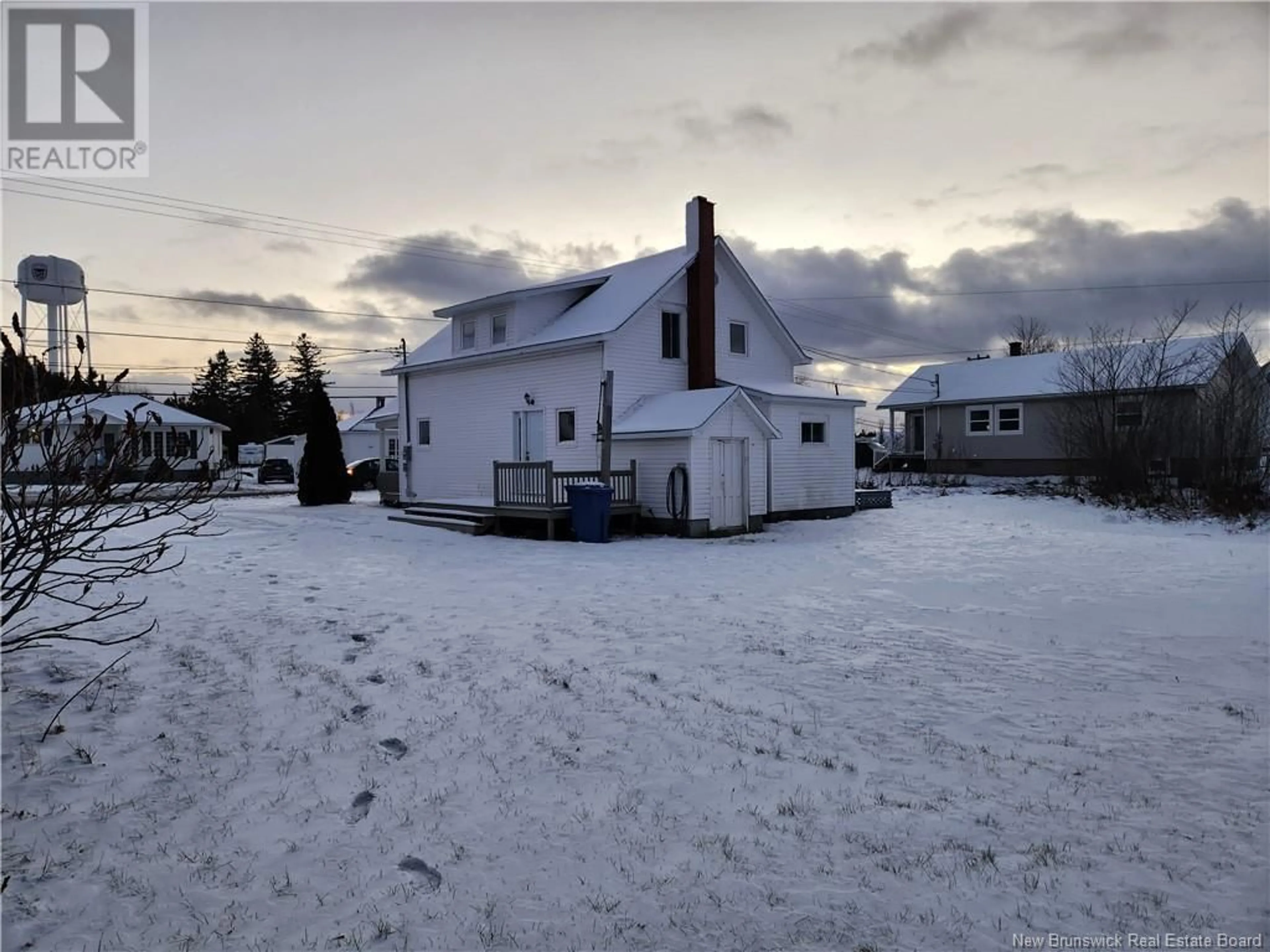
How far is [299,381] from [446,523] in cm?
6620

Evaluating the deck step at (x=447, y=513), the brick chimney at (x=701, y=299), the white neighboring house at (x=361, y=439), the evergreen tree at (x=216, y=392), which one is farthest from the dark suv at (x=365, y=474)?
the evergreen tree at (x=216, y=392)

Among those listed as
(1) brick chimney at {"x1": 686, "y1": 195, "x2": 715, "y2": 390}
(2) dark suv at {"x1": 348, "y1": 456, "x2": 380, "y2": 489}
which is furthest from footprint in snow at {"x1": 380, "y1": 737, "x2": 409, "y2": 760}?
(2) dark suv at {"x1": 348, "y1": 456, "x2": 380, "y2": 489}

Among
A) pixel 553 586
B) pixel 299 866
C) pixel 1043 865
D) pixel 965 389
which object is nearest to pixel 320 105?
pixel 553 586

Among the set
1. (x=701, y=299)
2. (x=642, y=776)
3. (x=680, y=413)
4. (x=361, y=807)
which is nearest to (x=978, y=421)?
(x=701, y=299)

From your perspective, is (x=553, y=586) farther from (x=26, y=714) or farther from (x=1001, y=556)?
(x=1001, y=556)

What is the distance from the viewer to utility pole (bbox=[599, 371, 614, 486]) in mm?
17297

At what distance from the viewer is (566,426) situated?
20.1 meters

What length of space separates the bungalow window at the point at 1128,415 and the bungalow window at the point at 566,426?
16.5 m

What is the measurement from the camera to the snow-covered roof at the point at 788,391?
793 inches

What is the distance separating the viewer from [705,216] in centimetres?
2064

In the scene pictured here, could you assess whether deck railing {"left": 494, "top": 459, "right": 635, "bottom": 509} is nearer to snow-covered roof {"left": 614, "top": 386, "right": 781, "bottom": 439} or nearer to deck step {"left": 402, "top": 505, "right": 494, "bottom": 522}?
deck step {"left": 402, "top": 505, "right": 494, "bottom": 522}

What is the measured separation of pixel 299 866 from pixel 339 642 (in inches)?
156

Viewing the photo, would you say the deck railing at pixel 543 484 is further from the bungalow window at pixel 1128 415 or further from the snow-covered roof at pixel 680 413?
the bungalow window at pixel 1128 415

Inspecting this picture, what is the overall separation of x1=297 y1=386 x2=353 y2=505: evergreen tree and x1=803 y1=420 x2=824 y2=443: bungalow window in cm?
1440
